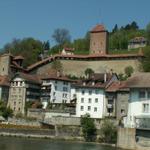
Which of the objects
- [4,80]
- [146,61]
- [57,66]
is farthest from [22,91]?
[146,61]

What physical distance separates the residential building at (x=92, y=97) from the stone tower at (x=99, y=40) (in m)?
37.5

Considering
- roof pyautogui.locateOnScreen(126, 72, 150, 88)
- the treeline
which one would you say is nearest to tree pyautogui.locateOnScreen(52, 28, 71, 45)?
the treeline

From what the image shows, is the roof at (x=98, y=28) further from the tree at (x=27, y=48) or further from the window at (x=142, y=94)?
the window at (x=142, y=94)

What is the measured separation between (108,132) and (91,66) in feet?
147

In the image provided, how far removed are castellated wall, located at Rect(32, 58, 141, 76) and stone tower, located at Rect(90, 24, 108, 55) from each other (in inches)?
454

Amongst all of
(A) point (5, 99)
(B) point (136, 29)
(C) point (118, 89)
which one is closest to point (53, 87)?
(A) point (5, 99)

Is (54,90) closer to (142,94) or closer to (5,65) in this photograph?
(5,65)

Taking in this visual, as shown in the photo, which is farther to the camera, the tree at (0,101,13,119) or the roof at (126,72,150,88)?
the tree at (0,101,13,119)

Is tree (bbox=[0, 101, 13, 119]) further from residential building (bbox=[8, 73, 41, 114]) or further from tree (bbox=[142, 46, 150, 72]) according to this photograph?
tree (bbox=[142, 46, 150, 72])

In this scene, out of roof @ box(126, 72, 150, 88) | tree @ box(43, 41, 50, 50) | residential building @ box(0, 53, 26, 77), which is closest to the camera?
roof @ box(126, 72, 150, 88)

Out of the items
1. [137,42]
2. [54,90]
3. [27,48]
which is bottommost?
[54,90]

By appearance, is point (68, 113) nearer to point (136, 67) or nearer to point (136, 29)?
point (136, 67)

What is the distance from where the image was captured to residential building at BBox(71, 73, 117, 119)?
258ft

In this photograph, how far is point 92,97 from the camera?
79.9 meters
